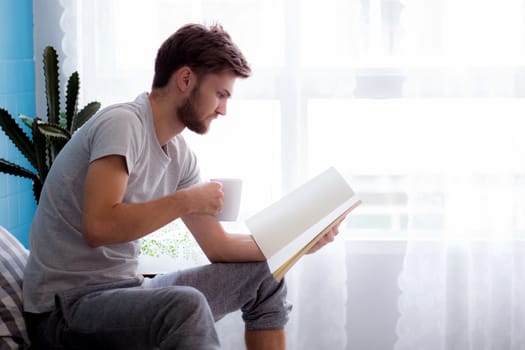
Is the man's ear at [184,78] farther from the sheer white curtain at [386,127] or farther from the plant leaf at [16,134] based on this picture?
the sheer white curtain at [386,127]

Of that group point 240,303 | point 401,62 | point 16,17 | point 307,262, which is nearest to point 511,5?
point 401,62

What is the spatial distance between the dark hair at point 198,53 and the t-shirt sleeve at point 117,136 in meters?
0.19

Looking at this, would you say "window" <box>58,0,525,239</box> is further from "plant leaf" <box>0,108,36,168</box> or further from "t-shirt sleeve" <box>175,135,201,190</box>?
"t-shirt sleeve" <box>175,135,201,190</box>

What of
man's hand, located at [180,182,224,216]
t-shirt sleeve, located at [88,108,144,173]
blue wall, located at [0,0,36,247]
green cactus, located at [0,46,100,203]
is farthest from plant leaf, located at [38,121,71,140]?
man's hand, located at [180,182,224,216]

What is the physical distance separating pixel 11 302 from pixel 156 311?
0.36 meters

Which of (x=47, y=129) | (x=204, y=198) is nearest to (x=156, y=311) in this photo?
(x=204, y=198)

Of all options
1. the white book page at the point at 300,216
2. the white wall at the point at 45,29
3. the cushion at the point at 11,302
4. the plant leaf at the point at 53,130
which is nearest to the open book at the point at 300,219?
the white book page at the point at 300,216

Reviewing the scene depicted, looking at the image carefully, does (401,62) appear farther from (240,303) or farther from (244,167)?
(240,303)

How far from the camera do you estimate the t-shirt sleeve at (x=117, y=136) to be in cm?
173

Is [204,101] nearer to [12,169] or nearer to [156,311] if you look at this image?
[156,311]

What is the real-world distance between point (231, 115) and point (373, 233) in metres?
0.64

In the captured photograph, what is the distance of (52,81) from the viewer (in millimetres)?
2494

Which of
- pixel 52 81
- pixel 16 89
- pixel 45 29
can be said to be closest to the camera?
pixel 52 81

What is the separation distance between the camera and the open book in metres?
1.71
